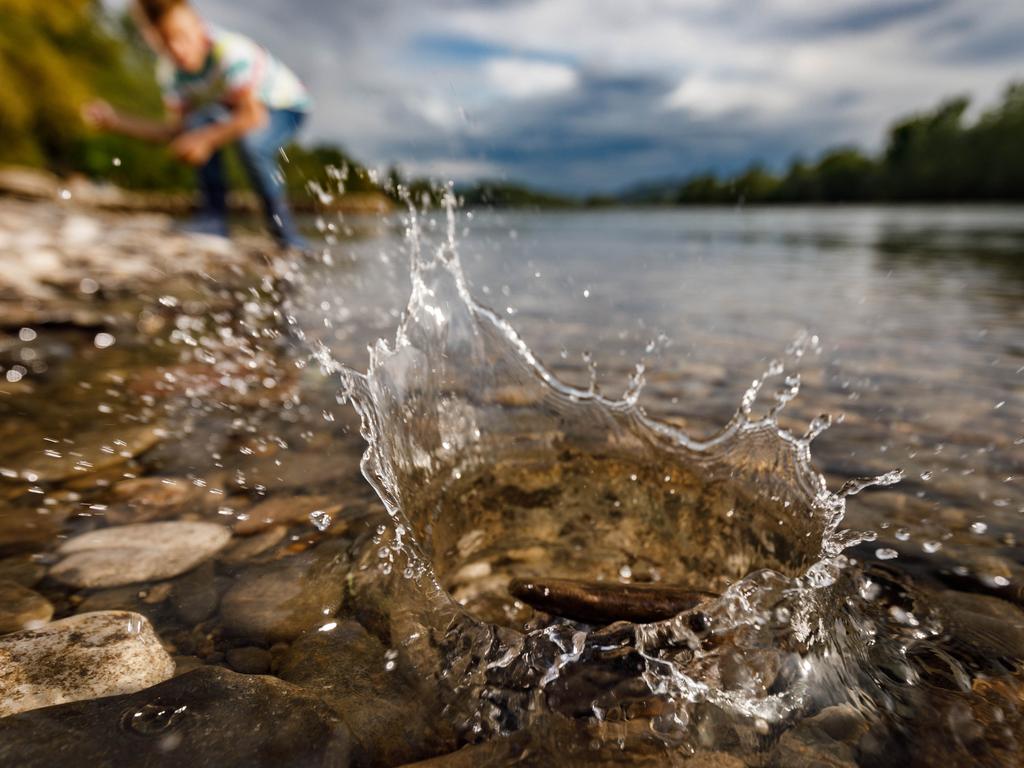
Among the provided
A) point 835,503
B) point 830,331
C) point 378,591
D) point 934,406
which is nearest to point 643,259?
point 830,331

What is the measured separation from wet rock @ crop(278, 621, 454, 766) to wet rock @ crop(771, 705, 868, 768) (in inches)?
29.2

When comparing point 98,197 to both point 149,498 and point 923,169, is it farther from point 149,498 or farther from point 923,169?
point 923,169

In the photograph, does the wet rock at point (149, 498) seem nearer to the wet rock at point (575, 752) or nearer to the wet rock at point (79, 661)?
the wet rock at point (79, 661)

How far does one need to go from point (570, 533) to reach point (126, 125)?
22.8 ft

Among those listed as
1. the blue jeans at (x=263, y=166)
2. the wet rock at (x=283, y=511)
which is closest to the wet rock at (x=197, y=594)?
the wet rock at (x=283, y=511)

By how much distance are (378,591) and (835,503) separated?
1.71 metres

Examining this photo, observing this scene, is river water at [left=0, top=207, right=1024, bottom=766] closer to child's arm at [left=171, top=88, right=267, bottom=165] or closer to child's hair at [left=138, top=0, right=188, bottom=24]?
child's arm at [left=171, top=88, right=267, bottom=165]

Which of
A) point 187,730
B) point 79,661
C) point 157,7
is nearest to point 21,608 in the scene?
point 79,661

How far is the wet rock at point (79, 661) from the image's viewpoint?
47.7 inches

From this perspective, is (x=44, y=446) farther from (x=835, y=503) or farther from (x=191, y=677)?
(x=835, y=503)

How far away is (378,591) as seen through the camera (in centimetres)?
169

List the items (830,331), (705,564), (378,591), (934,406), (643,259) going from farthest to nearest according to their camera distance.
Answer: (643,259) → (830,331) → (934,406) → (705,564) → (378,591)

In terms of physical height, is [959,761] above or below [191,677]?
below

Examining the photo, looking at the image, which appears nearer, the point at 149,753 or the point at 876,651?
the point at 149,753
